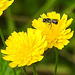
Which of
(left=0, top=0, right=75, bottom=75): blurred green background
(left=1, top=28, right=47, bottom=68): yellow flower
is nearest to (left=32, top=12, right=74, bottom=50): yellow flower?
(left=1, top=28, right=47, bottom=68): yellow flower

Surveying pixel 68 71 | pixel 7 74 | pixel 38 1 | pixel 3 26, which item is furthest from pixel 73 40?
pixel 7 74

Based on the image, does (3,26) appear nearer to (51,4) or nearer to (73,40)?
(51,4)

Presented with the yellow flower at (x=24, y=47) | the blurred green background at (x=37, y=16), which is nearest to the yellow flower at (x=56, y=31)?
the yellow flower at (x=24, y=47)

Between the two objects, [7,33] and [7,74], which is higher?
[7,33]

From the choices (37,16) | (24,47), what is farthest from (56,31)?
(37,16)

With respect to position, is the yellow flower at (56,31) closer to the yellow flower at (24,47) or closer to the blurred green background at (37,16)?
the yellow flower at (24,47)

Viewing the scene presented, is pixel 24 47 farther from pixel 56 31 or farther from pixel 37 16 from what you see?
pixel 37 16

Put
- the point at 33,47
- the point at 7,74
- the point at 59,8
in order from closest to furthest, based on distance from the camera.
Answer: the point at 33,47
the point at 7,74
the point at 59,8

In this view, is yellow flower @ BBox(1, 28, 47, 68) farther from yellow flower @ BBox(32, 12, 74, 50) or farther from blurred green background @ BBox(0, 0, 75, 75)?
blurred green background @ BBox(0, 0, 75, 75)
